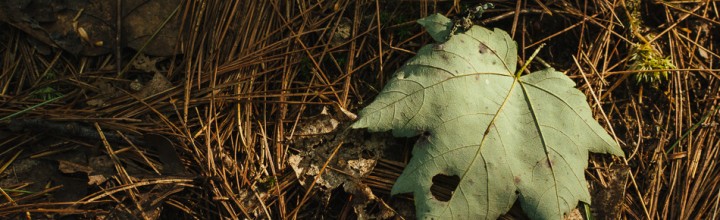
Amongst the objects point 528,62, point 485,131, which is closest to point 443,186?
point 485,131

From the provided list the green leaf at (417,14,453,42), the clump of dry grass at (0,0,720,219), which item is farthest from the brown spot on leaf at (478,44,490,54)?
the clump of dry grass at (0,0,720,219)

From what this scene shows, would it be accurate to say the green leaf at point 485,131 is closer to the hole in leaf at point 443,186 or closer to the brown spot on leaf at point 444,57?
the brown spot on leaf at point 444,57

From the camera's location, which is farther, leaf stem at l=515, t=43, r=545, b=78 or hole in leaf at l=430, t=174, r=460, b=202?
leaf stem at l=515, t=43, r=545, b=78

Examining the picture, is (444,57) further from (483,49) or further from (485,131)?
(485,131)

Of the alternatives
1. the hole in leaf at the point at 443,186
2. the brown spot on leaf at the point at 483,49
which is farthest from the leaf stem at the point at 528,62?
the hole in leaf at the point at 443,186

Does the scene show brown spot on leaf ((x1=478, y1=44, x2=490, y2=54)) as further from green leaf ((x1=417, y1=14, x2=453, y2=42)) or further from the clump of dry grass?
the clump of dry grass

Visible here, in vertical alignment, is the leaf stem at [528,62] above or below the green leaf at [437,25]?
below

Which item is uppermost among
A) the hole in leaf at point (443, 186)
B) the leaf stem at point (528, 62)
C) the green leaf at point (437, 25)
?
the green leaf at point (437, 25)
